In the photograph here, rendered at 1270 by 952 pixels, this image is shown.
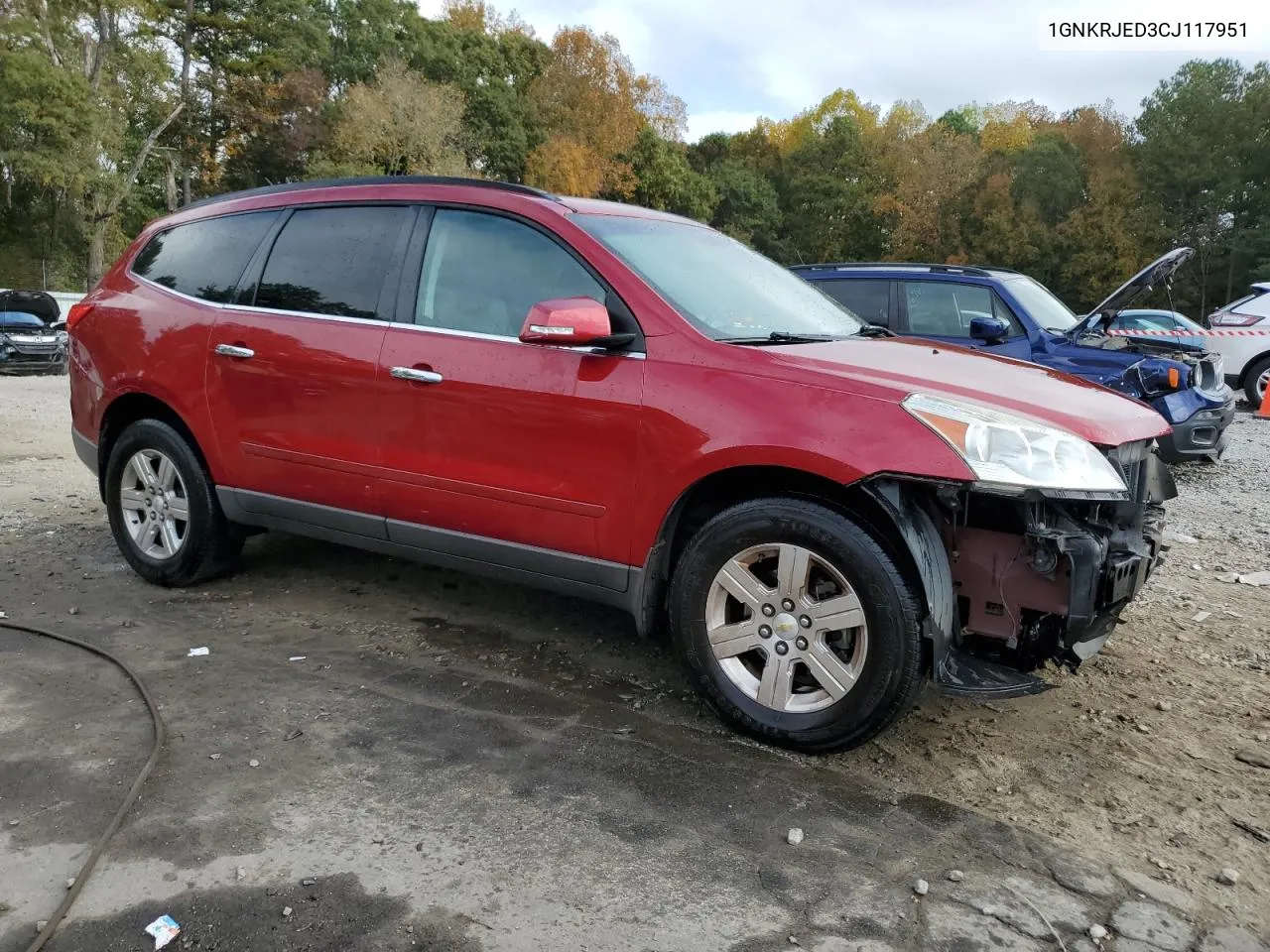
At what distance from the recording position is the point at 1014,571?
297 centimetres

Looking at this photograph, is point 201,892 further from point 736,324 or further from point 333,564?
point 333,564

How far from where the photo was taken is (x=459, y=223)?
3885mm

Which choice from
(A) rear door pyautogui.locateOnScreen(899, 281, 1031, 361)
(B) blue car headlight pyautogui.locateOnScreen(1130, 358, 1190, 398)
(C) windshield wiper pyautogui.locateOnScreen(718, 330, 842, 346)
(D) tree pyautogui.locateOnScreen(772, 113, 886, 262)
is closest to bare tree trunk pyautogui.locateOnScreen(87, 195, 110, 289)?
(D) tree pyautogui.locateOnScreen(772, 113, 886, 262)

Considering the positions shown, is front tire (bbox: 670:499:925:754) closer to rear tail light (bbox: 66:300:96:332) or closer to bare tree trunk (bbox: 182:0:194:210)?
rear tail light (bbox: 66:300:96:332)

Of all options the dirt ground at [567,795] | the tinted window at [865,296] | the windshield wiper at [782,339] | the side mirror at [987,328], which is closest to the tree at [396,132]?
the tinted window at [865,296]

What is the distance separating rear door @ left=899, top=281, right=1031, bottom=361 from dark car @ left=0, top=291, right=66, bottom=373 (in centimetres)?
1439

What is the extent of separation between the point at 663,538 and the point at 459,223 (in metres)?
1.54

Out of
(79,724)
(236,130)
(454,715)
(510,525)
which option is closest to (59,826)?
(79,724)

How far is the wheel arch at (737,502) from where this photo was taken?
300 cm

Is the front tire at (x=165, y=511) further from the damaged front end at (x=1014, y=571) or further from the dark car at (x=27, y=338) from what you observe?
the dark car at (x=27, y=338)

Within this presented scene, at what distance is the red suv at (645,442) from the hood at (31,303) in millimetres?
15031

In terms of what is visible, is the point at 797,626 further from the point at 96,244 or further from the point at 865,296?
the point at 96,244

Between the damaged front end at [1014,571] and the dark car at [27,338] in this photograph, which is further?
the dark car at [27,338]

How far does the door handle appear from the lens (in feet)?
12.2
